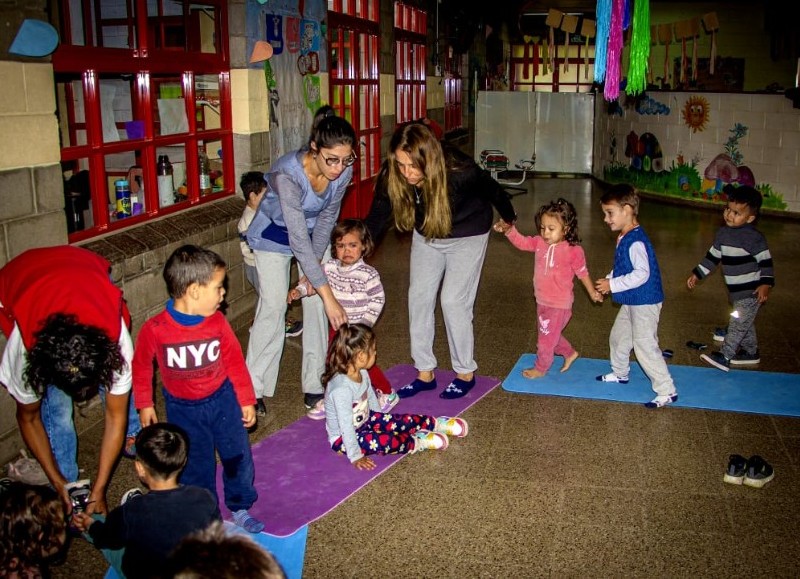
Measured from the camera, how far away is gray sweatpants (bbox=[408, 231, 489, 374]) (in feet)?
15.8

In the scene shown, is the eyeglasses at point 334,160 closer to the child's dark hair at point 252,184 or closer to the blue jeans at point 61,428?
the blue jeans at point 61,428

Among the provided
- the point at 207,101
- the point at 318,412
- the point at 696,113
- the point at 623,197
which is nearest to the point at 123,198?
the point at 207,101

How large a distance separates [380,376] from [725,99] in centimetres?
949

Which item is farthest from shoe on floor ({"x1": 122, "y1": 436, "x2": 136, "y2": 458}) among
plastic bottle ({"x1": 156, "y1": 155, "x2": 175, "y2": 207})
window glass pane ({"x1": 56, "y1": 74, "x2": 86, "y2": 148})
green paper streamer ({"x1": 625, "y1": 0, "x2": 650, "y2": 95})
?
green paper streamer ({"x1": 625, "y1": 0, "x2": 650, "y2": 95})

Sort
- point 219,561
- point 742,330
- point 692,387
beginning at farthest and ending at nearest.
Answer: point 742,330 < point 692,387 < point 219,561

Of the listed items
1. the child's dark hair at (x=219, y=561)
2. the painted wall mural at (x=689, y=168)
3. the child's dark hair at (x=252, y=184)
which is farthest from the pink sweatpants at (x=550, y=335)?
the painted wall mural at (x=689, y=168)

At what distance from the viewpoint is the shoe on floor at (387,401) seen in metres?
4.78

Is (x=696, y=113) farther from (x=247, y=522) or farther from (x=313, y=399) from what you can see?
(x=247, y=522)

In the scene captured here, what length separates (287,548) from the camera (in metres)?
3.46

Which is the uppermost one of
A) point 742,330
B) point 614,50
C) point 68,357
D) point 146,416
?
point 614,50

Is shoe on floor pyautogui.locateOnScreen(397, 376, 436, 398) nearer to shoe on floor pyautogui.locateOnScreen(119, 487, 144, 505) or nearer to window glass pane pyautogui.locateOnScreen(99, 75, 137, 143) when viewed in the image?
shoe on floor pyautogui.locateOnScreen(119, 487, 144, 505)

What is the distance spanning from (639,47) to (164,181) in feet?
11.0

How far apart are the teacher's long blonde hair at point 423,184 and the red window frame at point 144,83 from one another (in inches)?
72.4

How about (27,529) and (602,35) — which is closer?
(27,529)
